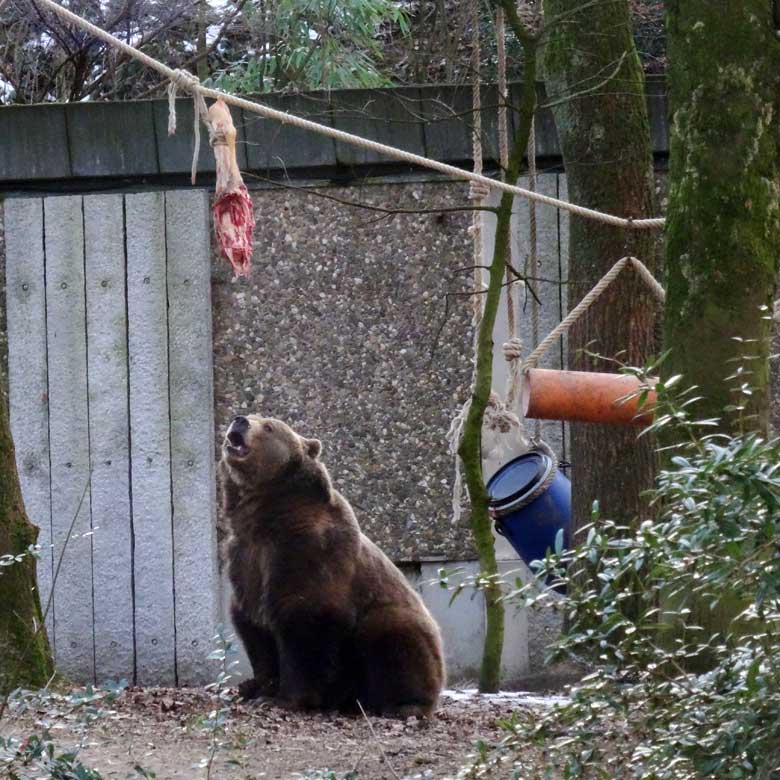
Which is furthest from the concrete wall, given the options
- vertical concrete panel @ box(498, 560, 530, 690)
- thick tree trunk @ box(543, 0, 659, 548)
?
thick tree trunk @ box(543, 0, 659, 548)

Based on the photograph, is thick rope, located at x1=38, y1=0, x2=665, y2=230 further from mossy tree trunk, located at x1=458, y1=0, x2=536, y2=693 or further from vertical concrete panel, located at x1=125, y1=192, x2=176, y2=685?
vertical concrete panel, located at x1=125, y1=192, x2=176, y2=685

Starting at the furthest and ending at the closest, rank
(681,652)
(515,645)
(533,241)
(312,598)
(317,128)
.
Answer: (515,645)
(533,241)
(312,598)
(317,128)
(681,652)

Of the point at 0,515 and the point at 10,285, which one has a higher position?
the point at 10,285

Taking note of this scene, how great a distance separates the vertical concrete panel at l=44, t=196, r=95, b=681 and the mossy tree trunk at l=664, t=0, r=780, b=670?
3607 millimetres

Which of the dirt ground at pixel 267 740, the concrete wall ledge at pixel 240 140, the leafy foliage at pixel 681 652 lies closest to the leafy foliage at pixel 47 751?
the dirt ground at pixel 267 740

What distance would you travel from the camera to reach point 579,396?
5188 millimetres

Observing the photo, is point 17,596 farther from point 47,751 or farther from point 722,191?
point 722,191

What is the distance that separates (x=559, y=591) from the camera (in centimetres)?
645

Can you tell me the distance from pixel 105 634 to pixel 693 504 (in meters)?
4.93

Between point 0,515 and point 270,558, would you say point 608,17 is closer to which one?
point 270,558

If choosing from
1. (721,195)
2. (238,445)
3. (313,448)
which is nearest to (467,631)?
(313,448)

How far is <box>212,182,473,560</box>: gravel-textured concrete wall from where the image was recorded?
711 cm

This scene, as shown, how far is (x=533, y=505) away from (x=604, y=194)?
136 centimetres

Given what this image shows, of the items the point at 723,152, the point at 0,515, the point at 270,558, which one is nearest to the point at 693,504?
the point at 723,152
